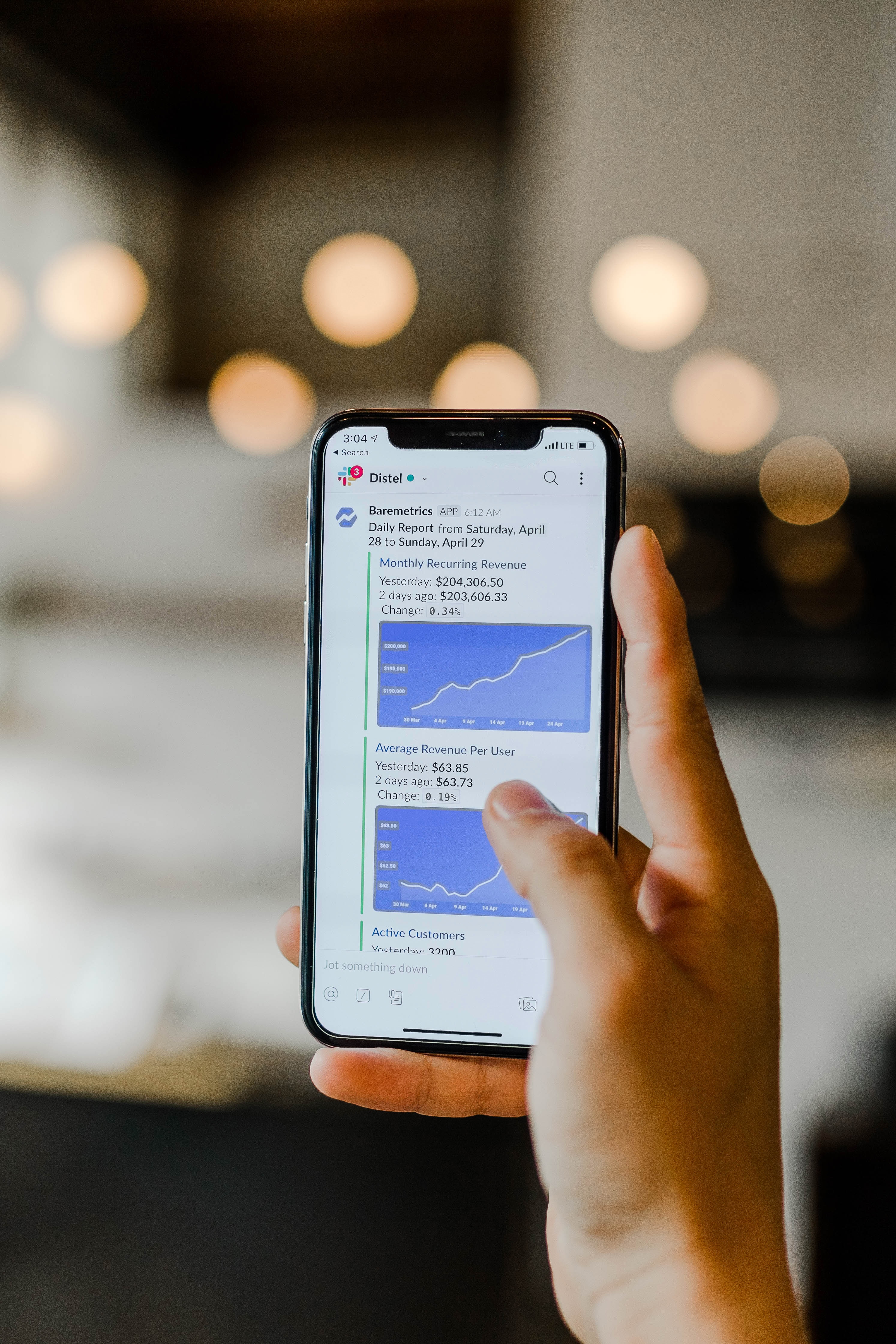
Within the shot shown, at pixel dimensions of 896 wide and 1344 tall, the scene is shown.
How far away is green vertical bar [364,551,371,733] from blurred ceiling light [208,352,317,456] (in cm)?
93

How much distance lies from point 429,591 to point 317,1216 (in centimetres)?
80

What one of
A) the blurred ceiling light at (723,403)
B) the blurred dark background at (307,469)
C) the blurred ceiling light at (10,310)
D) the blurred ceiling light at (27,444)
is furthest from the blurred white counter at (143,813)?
the blurred ceiling light at (723,403)

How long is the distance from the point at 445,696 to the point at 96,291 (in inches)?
47.9

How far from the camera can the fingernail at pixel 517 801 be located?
1.32ft

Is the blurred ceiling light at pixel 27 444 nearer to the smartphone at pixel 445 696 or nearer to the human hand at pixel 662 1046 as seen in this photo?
the smartphone at pixel 445 696

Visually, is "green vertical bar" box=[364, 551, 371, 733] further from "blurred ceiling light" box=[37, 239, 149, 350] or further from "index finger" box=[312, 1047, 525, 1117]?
"blurred ceiling light" box=[37, 239, 149, 350]

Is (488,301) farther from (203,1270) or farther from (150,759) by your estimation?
(203,1270)

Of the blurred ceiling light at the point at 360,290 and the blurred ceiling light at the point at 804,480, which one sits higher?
the blurred ceiling light at the point at 360,290

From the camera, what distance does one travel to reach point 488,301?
1309 millimetres

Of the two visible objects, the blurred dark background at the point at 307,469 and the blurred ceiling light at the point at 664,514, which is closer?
the blurred dark background at the point at 307,469

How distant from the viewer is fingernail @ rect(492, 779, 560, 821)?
401 mm

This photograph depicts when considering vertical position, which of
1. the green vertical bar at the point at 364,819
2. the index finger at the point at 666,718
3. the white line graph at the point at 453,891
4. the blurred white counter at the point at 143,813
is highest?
the index finger at the point at 666,718

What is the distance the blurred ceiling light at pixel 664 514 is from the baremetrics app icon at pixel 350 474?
2.69 ft

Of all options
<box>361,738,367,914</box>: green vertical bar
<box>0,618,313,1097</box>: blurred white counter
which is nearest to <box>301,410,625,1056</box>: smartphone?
<box>361,738,367,914</box>: green vertical bar
